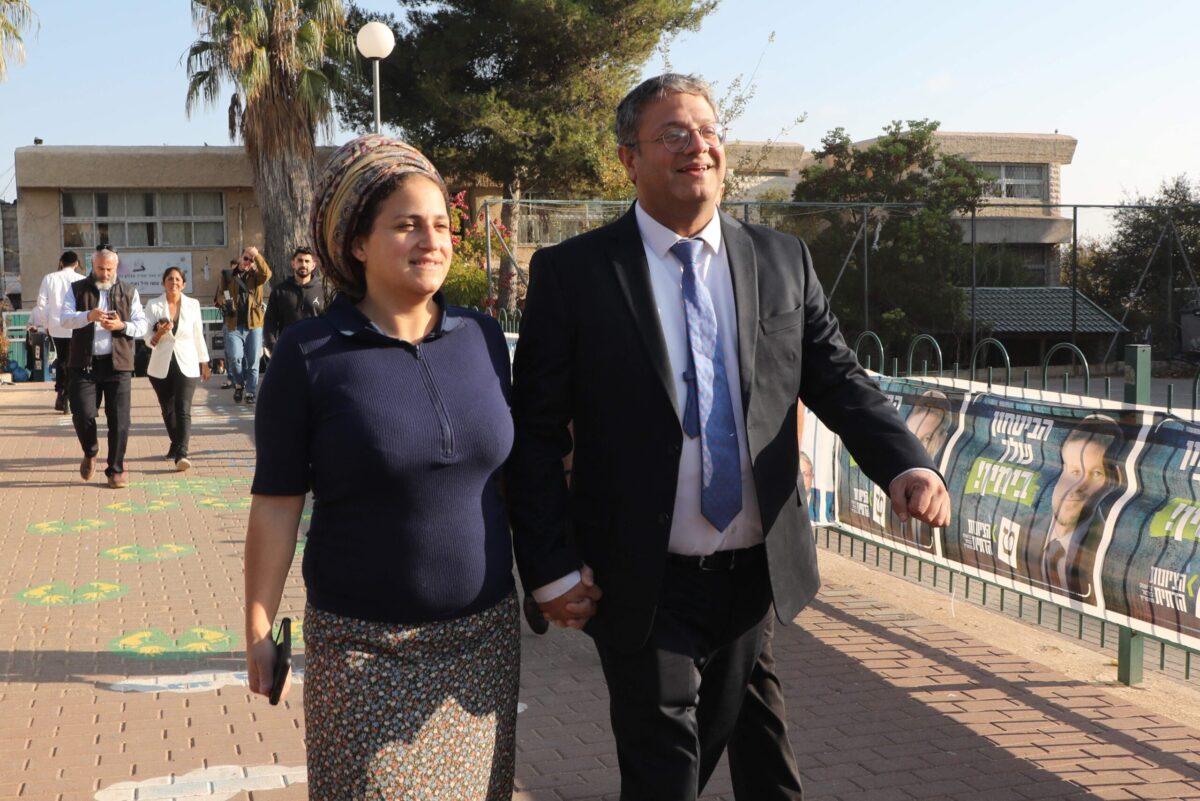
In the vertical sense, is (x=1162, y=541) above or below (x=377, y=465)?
below

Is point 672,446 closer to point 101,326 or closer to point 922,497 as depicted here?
point 922,497

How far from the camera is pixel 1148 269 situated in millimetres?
20875

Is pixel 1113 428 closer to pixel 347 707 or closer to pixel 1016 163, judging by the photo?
pixel 347 707

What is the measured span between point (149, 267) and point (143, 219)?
1.36m

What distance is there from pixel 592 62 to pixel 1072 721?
26.6m

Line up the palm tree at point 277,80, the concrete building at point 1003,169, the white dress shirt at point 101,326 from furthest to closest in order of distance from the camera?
the concrete building at point 1003,169 → the palm tree at point 277,80 → the white dress shirt at point 101,326

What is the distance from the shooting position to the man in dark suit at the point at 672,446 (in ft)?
9.43

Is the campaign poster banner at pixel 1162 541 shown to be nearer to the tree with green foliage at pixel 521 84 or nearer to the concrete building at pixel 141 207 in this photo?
the tree with green foliage at pixel 521 84

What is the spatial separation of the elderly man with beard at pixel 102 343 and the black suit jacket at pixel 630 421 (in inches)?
323

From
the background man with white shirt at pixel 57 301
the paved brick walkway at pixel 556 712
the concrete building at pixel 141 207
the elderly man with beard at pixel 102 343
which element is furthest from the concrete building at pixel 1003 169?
the paved brick walkway at pixel 556 712

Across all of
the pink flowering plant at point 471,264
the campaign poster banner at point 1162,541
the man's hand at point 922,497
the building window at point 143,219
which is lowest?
the campaign poster banner at point 1162,541

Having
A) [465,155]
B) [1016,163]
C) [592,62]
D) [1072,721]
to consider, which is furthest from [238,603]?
[1016,163]

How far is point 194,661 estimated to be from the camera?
19.2 feet

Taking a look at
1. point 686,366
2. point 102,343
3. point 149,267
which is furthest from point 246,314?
point 149,267
